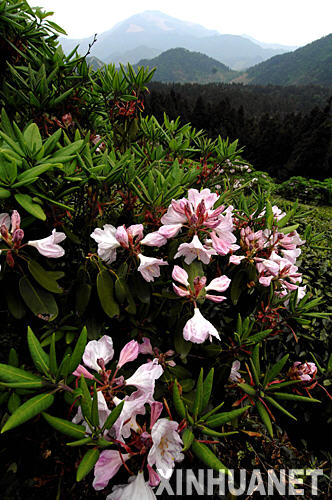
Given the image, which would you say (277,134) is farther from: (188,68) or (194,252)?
(188,68)

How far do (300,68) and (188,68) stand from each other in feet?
125

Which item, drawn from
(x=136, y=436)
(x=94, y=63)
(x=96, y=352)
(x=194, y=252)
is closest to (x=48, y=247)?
(x=96, y=352)

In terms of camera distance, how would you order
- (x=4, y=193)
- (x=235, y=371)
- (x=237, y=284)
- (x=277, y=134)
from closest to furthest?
1. (x=4, y=193)
2. (x=237, y=284)
3. (x=235, y=371)
4. (x=277, y=134)

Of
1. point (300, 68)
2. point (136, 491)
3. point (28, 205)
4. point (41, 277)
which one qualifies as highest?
point (300, 68)

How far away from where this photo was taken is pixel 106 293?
909 millimetres

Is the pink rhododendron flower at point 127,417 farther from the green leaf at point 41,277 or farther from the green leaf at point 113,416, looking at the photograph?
the green leaf at point 41,277

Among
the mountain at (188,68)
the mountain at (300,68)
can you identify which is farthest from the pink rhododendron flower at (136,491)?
the mountain at (188,68)

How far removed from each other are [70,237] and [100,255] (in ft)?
0.61

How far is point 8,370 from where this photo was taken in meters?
0.64

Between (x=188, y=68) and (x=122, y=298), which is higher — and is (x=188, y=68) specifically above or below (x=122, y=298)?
above

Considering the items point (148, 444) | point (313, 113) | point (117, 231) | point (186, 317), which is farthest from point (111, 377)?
point (313, 113)

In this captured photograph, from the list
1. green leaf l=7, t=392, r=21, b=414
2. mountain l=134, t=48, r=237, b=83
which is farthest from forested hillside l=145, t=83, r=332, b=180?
mountain l=134, t=48, r=237, b=83

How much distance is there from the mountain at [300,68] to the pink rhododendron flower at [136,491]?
8727cm

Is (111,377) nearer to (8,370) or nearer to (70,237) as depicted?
(8,370)
